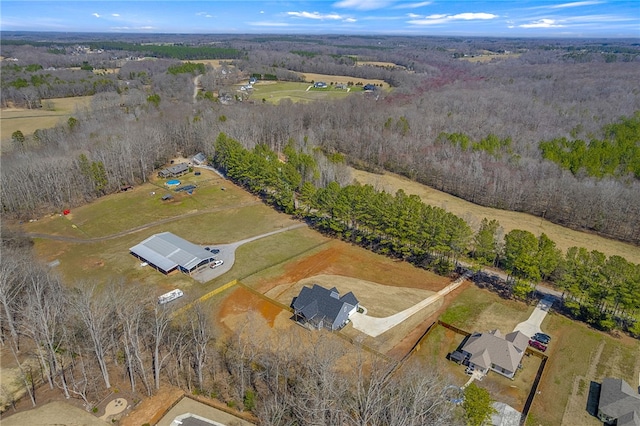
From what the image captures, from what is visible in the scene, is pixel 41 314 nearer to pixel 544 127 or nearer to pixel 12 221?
pixel 12 221

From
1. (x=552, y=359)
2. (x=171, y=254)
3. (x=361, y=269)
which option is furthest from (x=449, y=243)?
(x=171, y=254)

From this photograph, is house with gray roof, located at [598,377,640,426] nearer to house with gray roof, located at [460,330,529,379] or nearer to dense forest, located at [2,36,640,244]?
house with gray roof, located at [460,330,529,379]

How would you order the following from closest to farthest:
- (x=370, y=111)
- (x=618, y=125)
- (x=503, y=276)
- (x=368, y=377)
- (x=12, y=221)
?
(x=368, y=377) → (x=503, y=276) → (x=12, y=221) → (x=618, y=125) → (x=370, y=111)

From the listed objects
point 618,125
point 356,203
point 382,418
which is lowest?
point 382,418

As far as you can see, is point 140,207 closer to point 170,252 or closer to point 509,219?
point 170,252

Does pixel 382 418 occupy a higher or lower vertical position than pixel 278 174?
lower

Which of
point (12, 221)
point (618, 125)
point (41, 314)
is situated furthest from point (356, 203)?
point (618, 125)

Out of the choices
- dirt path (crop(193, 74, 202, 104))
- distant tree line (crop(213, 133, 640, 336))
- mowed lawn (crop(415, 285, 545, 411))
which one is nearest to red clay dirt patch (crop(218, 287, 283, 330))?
mowed lawn (crop(415, 285, 545, 411))
